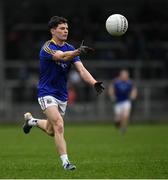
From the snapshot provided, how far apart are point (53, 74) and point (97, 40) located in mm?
24873

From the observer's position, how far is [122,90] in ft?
94.7

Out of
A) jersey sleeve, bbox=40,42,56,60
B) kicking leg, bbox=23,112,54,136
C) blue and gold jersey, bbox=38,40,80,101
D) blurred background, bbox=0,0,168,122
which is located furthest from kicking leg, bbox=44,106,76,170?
blurred background, bbox=0,0,168,122

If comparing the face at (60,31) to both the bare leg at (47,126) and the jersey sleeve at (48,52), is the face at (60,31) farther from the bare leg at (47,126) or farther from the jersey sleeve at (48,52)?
the bare leg at (47,126)

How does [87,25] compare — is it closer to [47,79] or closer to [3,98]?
[3,98]

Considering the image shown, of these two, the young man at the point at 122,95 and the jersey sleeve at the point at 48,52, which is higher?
the jersey sleeve at the point at 48,52

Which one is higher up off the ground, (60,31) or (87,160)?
(60,31)

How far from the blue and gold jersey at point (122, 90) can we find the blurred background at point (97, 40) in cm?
720

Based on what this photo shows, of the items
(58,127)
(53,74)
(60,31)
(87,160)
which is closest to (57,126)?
(58,127)

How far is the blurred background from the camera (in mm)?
37156

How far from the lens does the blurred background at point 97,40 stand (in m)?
37.2

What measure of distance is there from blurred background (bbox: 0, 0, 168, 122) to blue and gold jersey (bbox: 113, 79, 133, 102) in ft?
23.6

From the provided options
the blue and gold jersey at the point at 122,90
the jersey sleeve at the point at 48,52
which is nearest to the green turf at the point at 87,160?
the jersey sleeve at the point at 48,52

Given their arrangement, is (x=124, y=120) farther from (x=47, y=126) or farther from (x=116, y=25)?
(x=116, y=25)

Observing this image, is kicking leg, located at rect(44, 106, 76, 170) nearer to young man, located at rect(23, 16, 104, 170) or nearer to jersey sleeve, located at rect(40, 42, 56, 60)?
young man, located at rect(23, 16, 104, 170)
